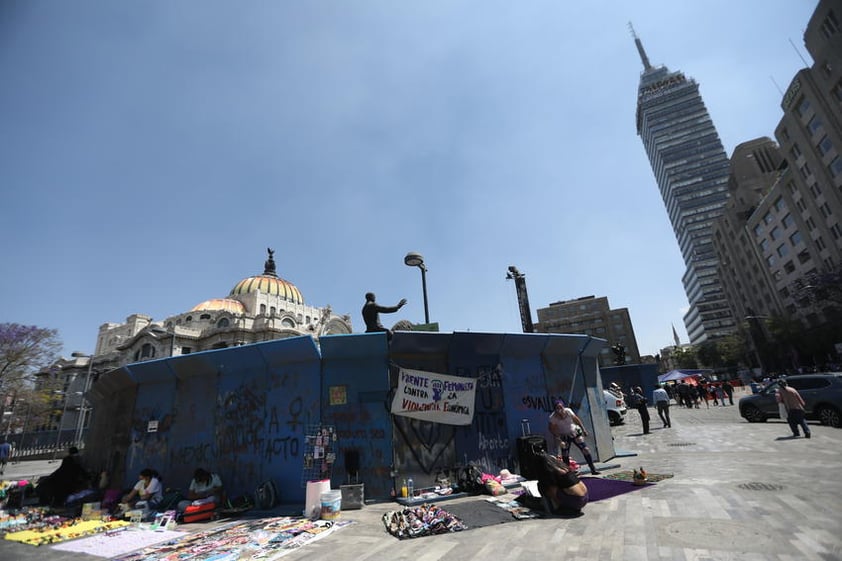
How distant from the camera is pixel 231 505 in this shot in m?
7.96

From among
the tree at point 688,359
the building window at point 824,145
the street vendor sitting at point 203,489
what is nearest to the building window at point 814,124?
the building window at point 824,145

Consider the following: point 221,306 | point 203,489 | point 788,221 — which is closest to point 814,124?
point 788,221

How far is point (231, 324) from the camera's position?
65.1 m

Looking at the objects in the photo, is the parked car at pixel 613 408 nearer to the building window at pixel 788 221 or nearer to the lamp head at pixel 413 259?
the lamp head at pixel 413 259

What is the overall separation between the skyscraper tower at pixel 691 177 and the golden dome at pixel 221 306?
137260mm

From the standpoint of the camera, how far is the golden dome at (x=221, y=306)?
71.1 metres

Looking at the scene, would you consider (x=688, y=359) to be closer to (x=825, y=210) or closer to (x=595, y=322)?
(x=595, y=322)

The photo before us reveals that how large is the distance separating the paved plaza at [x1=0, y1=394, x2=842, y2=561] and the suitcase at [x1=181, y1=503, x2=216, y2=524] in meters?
0.30

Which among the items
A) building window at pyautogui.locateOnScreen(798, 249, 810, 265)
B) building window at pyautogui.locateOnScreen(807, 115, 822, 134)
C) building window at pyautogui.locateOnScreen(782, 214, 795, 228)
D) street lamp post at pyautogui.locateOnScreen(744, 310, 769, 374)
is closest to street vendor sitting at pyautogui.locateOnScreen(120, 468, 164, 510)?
building window at pyautogui.locateOnScreen(807, 115, 822, 134)

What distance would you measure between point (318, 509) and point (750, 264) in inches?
3506

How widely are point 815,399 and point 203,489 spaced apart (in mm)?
20279

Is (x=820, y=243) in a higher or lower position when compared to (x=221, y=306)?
lower

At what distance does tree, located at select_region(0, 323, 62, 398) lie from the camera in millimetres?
32375

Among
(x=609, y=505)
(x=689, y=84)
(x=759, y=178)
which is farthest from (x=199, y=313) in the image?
(x=689, y=84)
